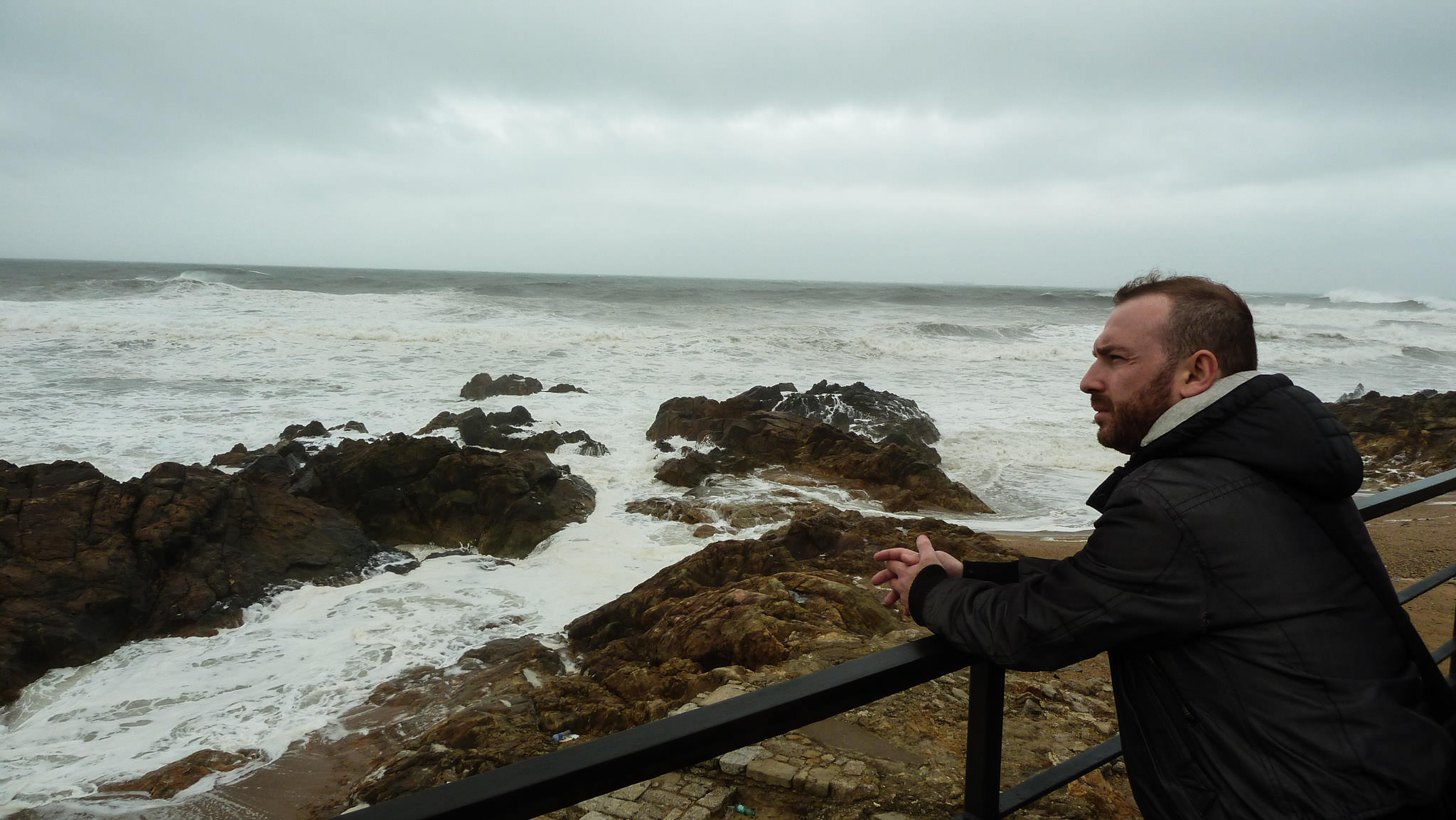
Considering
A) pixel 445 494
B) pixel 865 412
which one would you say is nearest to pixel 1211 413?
pixel 445 494

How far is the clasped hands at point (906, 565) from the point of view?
1.52 m

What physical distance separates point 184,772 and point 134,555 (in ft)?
9.22

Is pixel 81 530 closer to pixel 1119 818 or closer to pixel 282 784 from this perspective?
pixel 282 784

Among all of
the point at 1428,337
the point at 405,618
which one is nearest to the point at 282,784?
the point at 405,618

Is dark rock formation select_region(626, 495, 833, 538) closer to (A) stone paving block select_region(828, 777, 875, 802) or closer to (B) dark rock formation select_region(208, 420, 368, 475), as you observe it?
(B) dark rock formation select_region(208, 420, 368, 475)

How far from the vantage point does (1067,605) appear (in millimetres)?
1237

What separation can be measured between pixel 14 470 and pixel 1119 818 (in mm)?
8602

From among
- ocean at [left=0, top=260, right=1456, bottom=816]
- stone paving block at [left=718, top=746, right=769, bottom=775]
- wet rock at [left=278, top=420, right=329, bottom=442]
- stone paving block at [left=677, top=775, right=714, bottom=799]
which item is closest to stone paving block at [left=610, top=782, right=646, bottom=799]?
stone paving block at [left=677, top=775, right=714, bottom=799]

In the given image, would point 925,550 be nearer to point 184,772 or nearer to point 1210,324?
point 1210,324

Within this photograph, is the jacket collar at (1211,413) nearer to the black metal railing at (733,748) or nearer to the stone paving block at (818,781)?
the black metal railing at (733,748)

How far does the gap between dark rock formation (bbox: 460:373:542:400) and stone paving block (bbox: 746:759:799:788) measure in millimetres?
14201

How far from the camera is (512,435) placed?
12.5 meters

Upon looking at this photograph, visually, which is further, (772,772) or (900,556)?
(772,772)

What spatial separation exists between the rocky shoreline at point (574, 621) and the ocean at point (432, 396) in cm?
32
